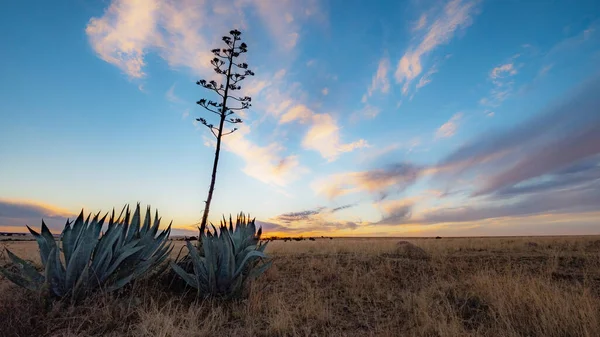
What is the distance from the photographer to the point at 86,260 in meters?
5.17

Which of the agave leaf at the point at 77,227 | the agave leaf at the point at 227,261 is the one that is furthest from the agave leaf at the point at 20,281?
the agave leaf at the point at 227,261

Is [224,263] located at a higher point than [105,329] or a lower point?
higher

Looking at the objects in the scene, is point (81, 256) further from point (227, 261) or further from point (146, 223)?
point (227, 261)

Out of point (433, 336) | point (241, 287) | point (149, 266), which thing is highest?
point (149, 266)

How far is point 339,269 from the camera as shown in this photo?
9.43m

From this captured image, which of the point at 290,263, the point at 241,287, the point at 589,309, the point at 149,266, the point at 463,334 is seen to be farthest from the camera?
the point at 290,263

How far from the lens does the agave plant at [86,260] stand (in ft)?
16.3

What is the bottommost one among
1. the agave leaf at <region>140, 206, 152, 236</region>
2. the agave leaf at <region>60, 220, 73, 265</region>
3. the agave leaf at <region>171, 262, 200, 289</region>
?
the agave leaf at <region>171, 262, 200, 289</region>

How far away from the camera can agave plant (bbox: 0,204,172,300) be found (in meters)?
4.96

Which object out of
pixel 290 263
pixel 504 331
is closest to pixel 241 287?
pixel 504 331

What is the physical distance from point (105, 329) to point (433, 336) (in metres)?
4.22

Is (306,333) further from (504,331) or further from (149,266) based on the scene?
(149,266)

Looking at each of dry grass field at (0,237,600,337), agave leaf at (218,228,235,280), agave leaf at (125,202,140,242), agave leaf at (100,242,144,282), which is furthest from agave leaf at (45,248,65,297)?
agave leaf at (218,228,235,280)

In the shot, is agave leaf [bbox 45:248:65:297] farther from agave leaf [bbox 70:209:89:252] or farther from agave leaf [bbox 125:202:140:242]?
agave leaf [bbox 125:202:140:242]
